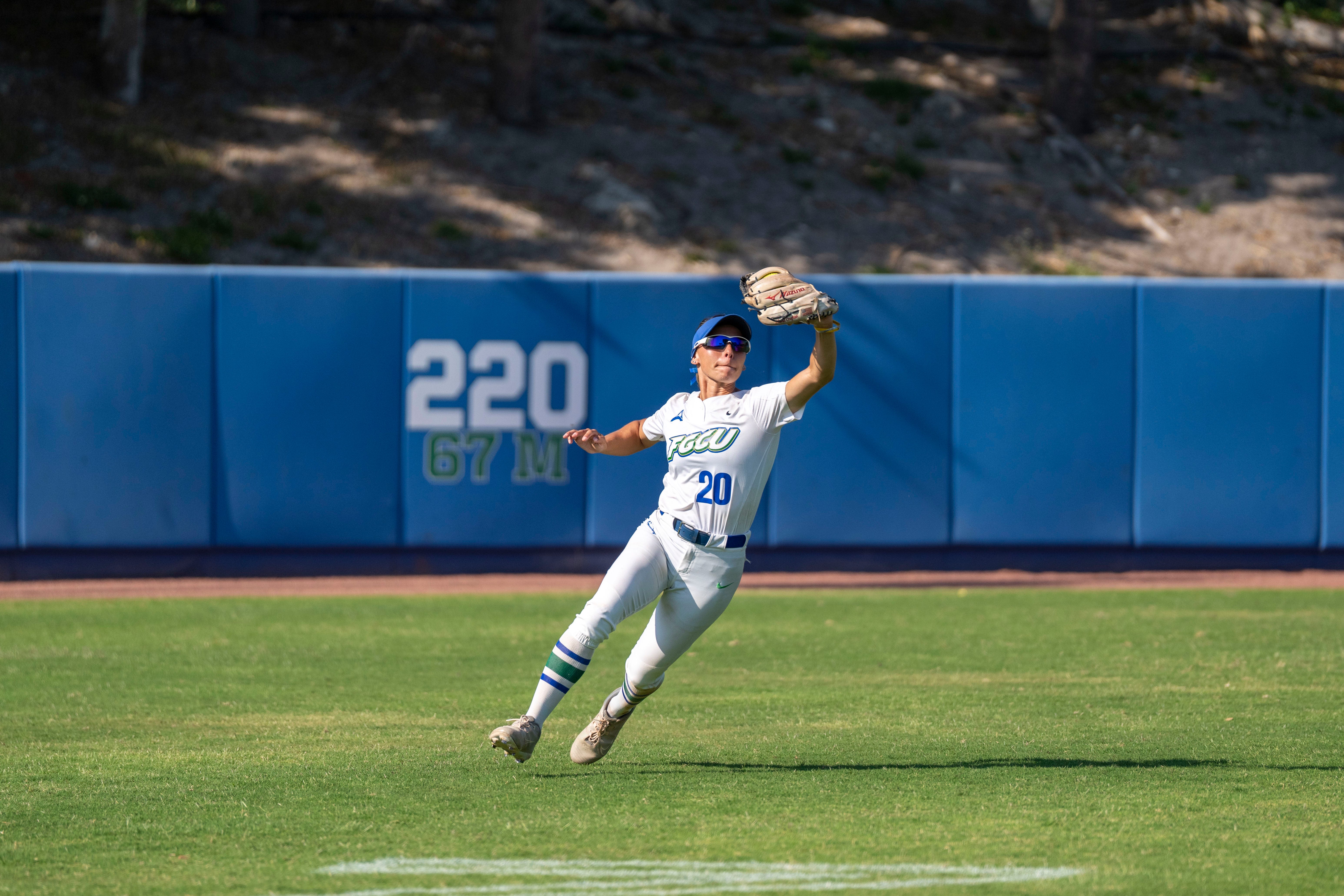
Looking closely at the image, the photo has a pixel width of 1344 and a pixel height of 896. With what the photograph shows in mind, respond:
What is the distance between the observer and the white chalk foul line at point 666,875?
4.01 meters

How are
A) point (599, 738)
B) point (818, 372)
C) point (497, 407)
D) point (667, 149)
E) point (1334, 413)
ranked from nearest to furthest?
point (818, 372) < point (599, 738) < point (497, 407) < point (1334, 413) < point (667, 149)

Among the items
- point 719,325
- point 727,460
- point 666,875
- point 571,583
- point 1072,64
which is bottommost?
point 571,583

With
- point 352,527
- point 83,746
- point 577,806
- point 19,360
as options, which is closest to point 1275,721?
point 577,806

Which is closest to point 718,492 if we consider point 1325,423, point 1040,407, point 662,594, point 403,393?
point 662,594

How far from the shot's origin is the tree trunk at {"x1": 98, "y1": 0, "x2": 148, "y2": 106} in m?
23.5

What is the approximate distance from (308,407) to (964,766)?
26.7 ft

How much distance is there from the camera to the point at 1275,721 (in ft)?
21.9

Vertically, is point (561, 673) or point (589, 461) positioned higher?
point (561, 673)

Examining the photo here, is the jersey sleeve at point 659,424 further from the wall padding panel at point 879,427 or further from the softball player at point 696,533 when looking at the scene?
the wall padding panel at point 879,427

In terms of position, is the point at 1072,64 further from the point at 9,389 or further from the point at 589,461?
the point at 9,389

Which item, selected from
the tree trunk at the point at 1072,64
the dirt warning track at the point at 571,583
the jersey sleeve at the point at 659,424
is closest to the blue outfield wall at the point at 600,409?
the dirt warning track at the point at 571,583

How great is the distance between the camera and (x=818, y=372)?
5496 millimetres

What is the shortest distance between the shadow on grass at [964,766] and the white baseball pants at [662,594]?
0.37m

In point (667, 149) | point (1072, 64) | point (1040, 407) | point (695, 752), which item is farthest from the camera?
point (1072, 64)
